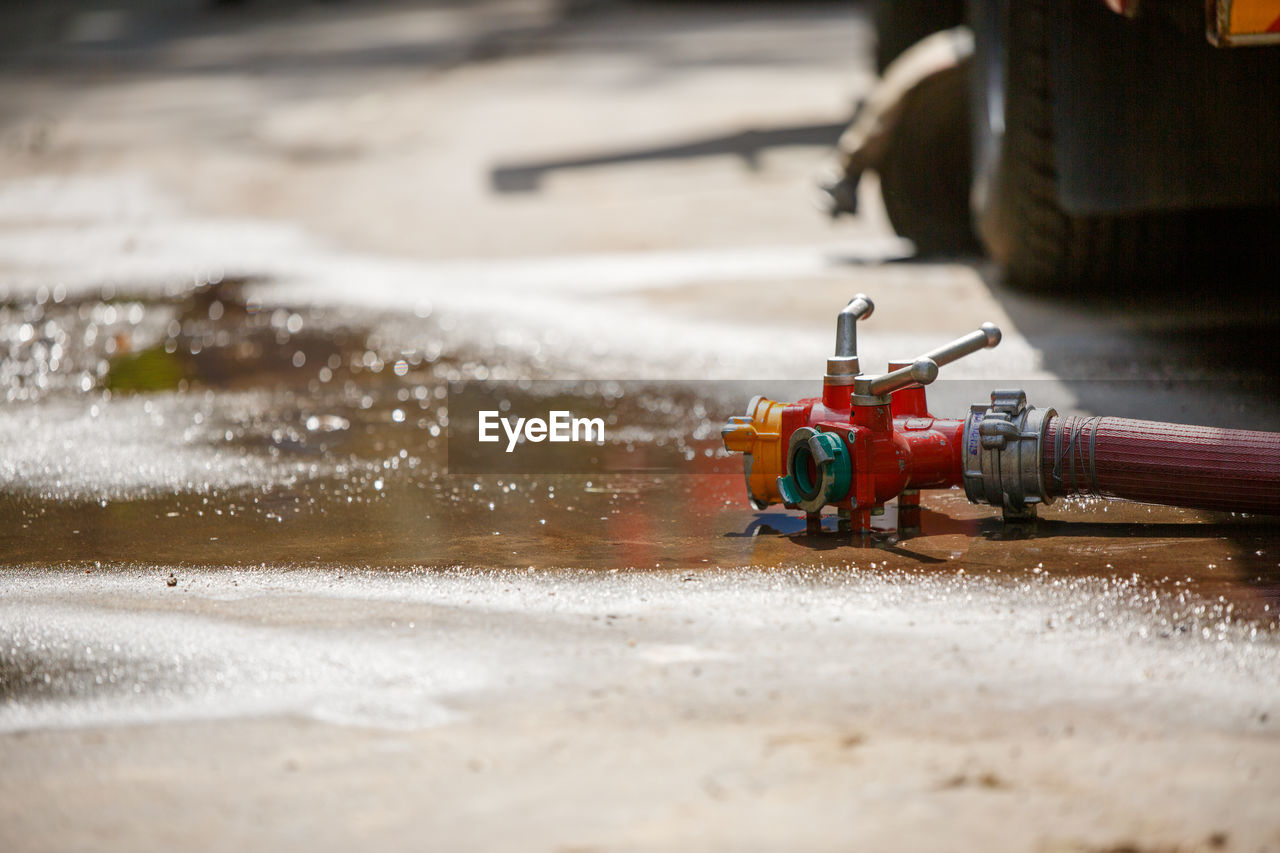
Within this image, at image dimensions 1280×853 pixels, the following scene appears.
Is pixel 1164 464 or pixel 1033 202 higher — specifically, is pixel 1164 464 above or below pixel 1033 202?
below

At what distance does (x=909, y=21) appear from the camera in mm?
8672

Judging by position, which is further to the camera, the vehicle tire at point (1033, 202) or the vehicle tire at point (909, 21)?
the vehicle tire at point (909, 21)

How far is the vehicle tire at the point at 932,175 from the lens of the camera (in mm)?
6648

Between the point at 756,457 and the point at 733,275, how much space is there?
10.3ft

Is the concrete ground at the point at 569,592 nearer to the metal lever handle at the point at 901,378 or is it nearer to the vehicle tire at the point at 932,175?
the vehicle tire at the point at 932,175

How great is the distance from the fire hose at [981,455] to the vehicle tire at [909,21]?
611 cm

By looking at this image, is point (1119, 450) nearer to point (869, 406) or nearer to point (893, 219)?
point (869, 406)

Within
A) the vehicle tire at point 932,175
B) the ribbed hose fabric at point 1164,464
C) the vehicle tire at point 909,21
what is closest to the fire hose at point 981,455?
the ribbed hose fabric at point 1164,464

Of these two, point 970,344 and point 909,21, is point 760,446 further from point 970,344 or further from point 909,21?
point 909,21

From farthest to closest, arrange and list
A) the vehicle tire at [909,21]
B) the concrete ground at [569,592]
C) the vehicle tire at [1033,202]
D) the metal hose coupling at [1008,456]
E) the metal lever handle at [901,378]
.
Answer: the vehicle tire at [909,21]
the vehicle tire at [1033,202]
the metal hose coupling at [1008,456]
the metal lever handle at [901,378]
the concrete ground at [569,592]

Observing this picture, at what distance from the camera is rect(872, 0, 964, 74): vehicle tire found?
8.62 metres

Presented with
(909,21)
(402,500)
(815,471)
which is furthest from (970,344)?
(909,21)

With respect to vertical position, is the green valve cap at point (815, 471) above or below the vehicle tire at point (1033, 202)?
below

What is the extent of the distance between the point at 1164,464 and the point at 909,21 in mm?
6344
